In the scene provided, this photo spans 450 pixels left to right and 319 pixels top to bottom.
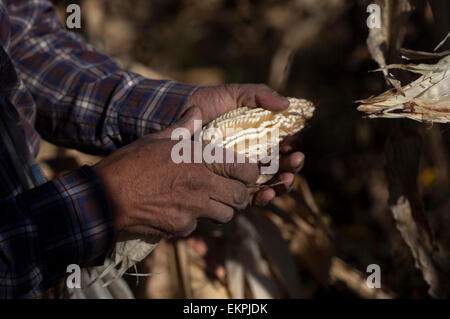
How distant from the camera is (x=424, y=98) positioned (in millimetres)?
1161

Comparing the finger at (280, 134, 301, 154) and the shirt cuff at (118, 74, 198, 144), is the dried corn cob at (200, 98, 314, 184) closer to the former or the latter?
the finger at (280, 134, 301, 154)

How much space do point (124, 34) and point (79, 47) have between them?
2.44m

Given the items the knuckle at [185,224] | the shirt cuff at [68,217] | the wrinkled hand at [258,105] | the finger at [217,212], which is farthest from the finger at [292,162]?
the shirt cuff at [68,217]

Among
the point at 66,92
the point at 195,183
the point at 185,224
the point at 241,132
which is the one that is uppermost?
the point at 66,92

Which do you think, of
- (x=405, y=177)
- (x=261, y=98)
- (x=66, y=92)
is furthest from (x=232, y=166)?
(x=66, y=92)

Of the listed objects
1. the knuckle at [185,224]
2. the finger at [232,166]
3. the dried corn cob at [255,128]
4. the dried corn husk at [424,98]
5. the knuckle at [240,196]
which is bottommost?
the knuckle at [185,224]

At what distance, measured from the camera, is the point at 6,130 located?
1347mm

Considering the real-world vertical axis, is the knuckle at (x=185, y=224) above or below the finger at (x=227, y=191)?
below

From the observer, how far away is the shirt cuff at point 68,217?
1.11 meters

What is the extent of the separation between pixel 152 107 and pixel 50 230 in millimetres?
590

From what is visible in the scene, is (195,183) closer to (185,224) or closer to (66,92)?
A: (185,224)

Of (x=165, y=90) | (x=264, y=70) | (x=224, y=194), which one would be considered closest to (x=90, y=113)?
(x=165, y=90)

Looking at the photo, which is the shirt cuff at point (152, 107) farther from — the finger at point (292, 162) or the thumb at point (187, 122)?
the finger at point (292, 162)

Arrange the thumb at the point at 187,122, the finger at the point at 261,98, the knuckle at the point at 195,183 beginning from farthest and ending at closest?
the finger at the point at 261,98, the thumb at the point at 187,122, the knuckle at the point at 195,183
